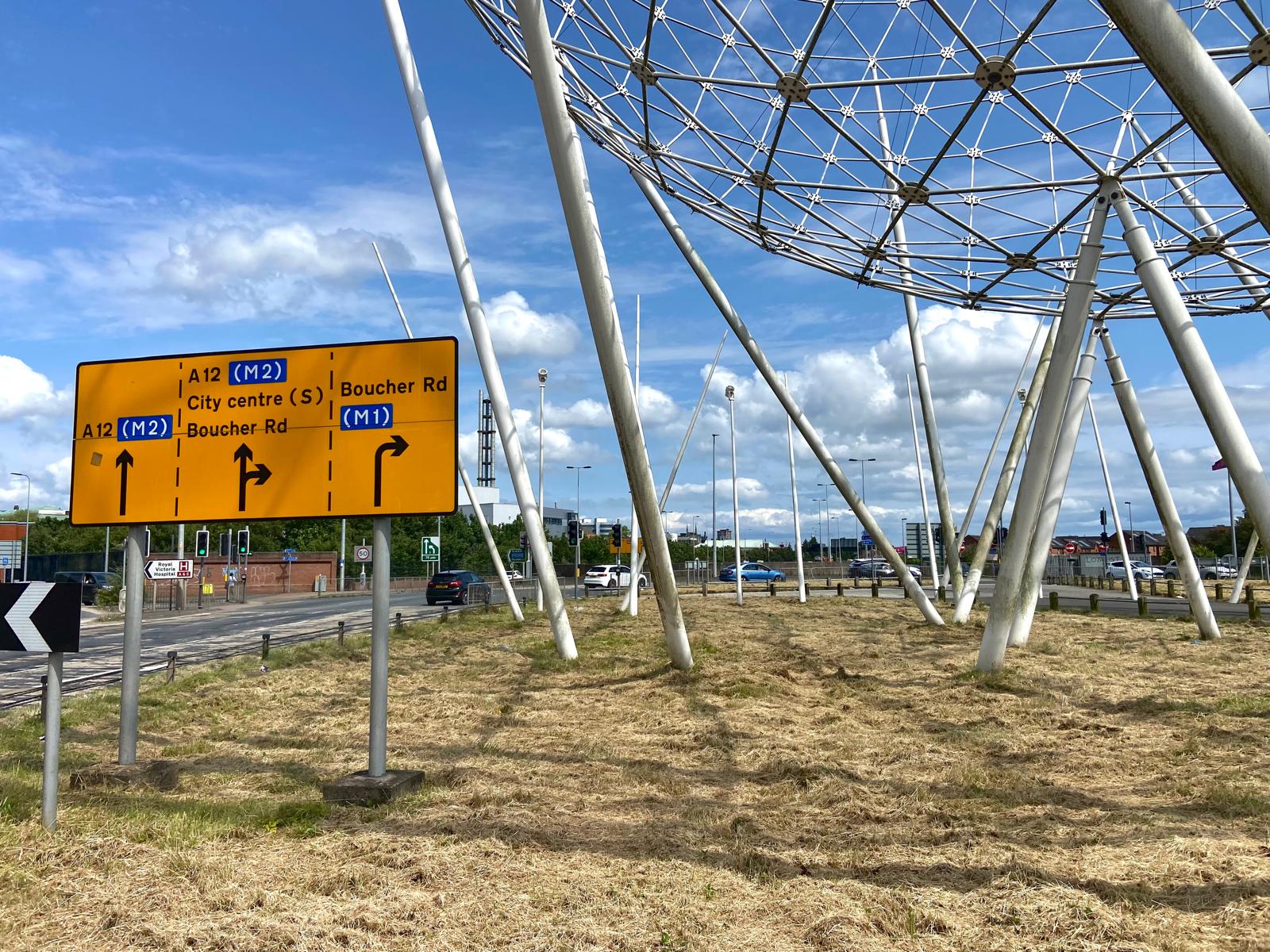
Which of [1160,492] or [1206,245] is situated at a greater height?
[1206,245]

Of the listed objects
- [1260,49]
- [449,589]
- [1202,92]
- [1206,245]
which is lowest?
[449,589]

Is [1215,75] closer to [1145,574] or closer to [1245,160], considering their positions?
[1245,160]

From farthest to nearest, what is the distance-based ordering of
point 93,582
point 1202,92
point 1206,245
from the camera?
point 93,582 → point 1206,245 → point 1202,92

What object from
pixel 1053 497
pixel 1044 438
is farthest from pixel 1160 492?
pixel 1044 438

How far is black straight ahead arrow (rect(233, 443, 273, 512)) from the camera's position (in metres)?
9.46

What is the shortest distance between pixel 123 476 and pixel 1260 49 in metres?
16.0

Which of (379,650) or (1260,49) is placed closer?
(379,650)

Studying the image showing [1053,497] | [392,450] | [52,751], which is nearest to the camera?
[52,751]

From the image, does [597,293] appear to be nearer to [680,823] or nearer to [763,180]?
[763,180]

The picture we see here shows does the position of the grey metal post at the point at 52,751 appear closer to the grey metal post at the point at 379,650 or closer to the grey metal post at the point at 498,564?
the grey metal post at the point at 379,650

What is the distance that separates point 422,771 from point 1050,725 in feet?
23.6

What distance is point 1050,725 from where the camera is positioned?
11672 millimetres

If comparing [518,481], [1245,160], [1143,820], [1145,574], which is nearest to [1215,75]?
[1245,160]

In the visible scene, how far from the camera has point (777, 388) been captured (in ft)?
76.0
